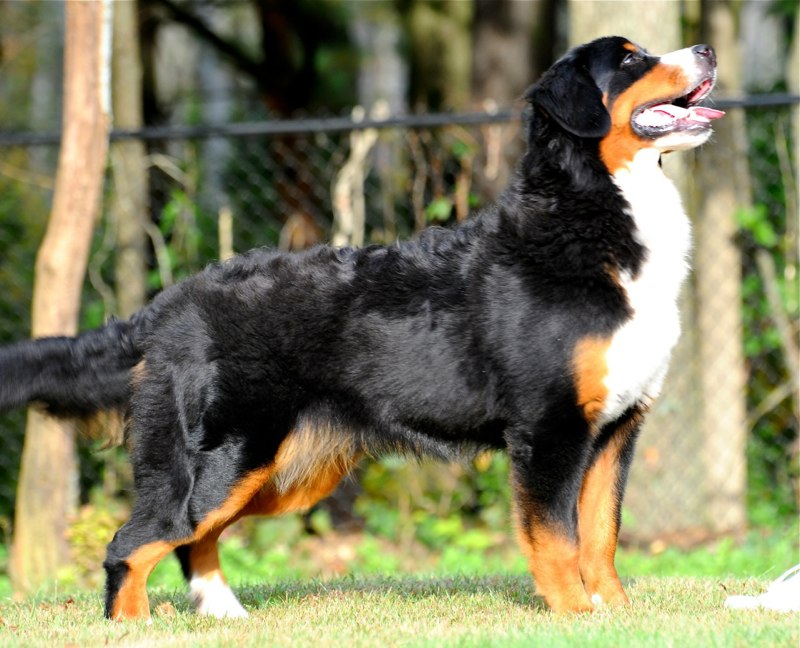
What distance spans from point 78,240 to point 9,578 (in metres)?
2.29

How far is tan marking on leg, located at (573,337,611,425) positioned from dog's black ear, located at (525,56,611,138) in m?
0.81

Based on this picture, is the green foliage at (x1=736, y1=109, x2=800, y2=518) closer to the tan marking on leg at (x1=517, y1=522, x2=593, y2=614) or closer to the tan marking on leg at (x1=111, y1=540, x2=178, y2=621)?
the tan marking on leg at (x1=517, y1=522, x2=593, y2=614)

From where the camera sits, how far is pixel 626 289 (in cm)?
430

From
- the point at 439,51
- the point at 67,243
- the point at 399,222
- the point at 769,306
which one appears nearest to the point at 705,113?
the point at 399,222

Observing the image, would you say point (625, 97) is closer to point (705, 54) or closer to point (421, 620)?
point (705, 54)

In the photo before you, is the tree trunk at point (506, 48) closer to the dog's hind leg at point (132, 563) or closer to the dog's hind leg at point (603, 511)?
the dog's hind leg at point (603, 511)

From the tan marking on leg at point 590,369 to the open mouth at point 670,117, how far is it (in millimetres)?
870

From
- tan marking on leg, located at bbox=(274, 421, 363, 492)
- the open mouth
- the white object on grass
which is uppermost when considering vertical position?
the open mouth

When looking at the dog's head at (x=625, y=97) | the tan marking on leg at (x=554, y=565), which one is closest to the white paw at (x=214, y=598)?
the tan marking on leg at (x=554, y=565)

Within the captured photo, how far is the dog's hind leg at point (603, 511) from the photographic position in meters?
4.57

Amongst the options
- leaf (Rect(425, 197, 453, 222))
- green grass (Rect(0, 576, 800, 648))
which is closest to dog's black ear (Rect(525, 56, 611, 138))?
green grass (Rect(0, 576, 800, 648))

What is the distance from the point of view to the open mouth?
442 centimetres

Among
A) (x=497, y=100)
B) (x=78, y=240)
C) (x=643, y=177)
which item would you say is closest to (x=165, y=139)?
(x=78, y=240)

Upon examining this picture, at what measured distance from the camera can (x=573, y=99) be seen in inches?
173
